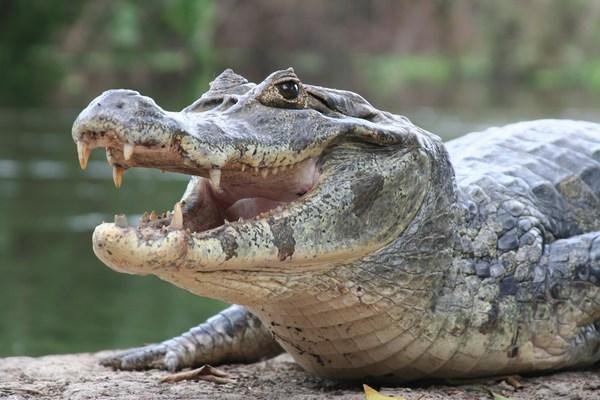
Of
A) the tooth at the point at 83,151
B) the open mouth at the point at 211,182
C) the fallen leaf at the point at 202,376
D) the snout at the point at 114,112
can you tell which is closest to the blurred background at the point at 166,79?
the fallen leaf at the point at 202,376

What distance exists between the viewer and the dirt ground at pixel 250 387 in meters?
3.99

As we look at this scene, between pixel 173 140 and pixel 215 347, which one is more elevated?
pixel 173 140

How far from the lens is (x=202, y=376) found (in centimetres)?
455

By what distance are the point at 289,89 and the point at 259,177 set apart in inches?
13.6

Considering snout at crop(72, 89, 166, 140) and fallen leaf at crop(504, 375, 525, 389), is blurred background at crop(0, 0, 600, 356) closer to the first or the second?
fallen leaf at crop(504, 375, 525, 389)

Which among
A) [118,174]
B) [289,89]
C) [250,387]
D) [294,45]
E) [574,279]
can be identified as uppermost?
[294,45]

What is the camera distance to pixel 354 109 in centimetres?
390

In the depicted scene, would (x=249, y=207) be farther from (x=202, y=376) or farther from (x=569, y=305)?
(x=569, y=305)

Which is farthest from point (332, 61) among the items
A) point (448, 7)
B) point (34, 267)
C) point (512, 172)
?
point (512, 172)

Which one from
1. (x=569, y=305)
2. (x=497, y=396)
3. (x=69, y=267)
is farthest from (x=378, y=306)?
(x=69, y=267)

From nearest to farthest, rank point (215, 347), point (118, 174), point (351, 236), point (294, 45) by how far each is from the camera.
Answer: point (118, 174)
point (351, 236)
point (215, 347)
point (294, 45)

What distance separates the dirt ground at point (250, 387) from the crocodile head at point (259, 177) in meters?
0.59

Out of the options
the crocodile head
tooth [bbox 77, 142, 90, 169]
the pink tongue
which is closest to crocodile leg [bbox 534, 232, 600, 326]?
the crocodile head

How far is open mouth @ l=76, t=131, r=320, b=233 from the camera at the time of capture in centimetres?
316
